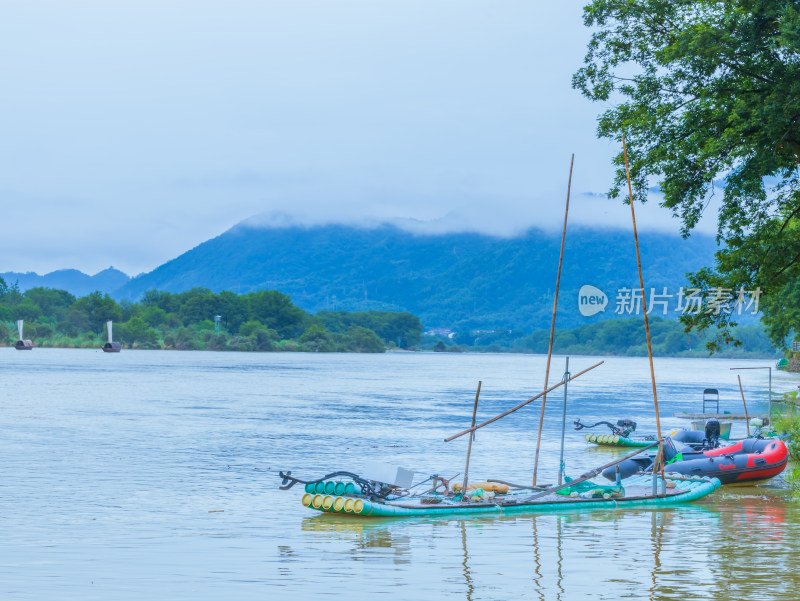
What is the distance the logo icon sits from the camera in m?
17.1

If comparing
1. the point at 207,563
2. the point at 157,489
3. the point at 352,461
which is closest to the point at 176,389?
the point at 352,461

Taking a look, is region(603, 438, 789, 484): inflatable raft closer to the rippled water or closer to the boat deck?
the rippled water

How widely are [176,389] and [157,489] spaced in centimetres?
5270

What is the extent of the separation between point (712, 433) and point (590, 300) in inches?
524

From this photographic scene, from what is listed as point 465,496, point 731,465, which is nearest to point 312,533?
point 465,496

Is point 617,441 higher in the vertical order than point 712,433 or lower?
lower

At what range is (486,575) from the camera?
14586mm

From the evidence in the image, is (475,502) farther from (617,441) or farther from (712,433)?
(617,441)

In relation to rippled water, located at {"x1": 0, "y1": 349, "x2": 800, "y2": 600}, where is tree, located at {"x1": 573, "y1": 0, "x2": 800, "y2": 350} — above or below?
above

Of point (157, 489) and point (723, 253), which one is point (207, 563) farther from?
point (723, 253)

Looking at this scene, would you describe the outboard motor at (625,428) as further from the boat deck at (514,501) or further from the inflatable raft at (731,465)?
the boat deck at (514,501)

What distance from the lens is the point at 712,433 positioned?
2847cm

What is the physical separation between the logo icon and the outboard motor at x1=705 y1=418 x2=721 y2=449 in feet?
41.7

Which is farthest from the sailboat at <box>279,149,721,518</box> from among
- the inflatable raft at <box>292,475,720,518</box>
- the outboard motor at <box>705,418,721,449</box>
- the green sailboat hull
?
the green sailboat hull
